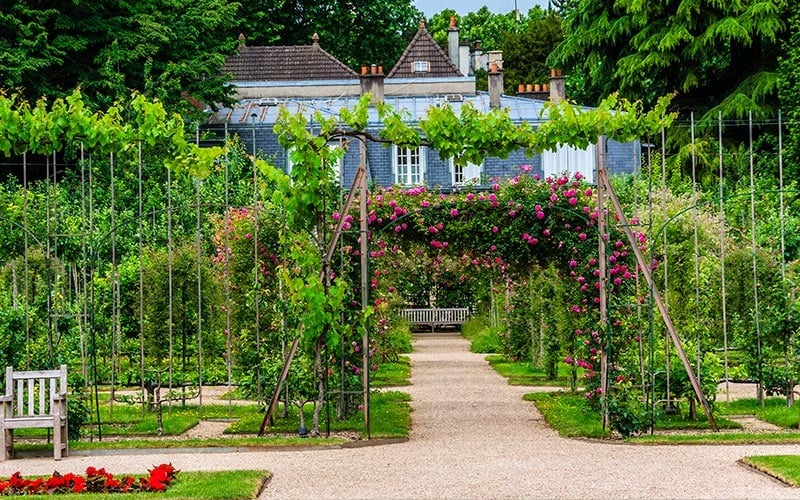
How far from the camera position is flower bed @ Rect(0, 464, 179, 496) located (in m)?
9.97

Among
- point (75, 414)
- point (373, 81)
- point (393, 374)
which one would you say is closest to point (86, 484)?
point (75, 414)

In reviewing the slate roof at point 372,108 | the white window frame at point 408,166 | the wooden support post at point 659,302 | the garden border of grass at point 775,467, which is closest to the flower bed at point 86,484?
the garden border of grass at point 775,467

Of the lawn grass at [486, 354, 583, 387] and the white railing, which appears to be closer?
the lawn grass at [486, 354, 583, 387]

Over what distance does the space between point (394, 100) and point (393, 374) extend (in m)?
14.2

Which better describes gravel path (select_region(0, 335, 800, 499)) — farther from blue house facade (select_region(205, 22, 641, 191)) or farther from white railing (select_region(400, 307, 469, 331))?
white railing (select_region(400, 307, 469, 331))

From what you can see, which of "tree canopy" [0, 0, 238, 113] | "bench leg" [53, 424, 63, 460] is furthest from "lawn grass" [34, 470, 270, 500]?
"tree canopy" [0, 0, 238, 113]

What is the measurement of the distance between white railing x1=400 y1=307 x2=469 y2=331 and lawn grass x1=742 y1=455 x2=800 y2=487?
26.4 metres

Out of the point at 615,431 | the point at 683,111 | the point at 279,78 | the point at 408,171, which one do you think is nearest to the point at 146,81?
the point at 408,171

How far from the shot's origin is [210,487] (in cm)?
1021

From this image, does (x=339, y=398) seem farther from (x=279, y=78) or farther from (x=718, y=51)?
(x=279, y=78)

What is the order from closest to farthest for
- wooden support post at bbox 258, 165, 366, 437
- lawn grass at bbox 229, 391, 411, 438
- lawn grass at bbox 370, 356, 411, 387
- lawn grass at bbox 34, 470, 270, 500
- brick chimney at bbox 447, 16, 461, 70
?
1. lawn grass at bbox 34, 470, 270, 500
2. wooden support post at bbox 258, 165, 366, 437
3. lawn grass at bbox 229, 391, 411, 438
4. lawn grass at bbox 370, 356, 411, 387
5. brick chimney at bbox 447, 16, 461, 70

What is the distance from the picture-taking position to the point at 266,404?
1522 centimetres

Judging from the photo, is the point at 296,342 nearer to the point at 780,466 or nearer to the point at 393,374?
the point at 780,466

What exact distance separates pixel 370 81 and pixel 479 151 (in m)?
23.2
